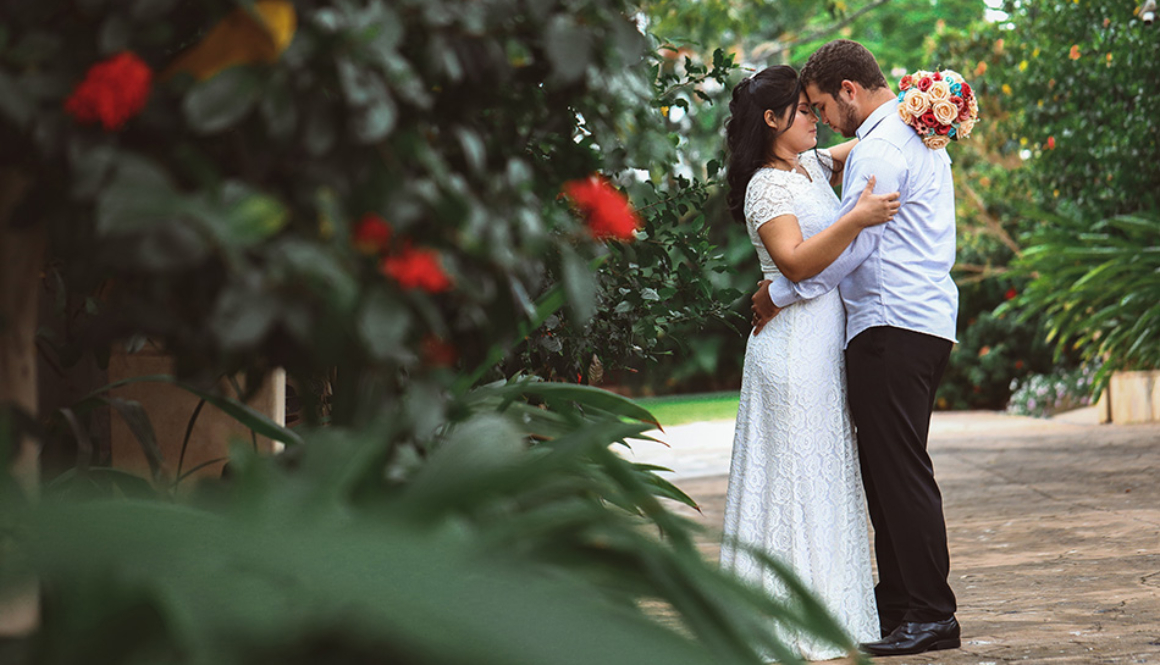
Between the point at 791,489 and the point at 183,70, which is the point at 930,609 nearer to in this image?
the point at 791,489

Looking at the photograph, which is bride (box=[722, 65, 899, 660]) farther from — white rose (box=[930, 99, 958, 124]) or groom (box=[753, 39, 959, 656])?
white rose (box=[930, 99, 958, 124])

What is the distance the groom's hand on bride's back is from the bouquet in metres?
0.63

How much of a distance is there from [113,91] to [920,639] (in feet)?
9.05

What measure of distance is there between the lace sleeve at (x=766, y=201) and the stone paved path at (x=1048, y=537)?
4.26 feet

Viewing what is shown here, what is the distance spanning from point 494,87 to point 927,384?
2377 millimetres

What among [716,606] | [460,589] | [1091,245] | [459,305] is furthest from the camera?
[1091,245]

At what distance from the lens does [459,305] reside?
1300 millimetres

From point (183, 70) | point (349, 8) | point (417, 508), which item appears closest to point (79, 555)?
point (417, 508)

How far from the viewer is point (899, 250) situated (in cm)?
331

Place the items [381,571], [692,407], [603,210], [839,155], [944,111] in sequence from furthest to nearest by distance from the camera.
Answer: [692,407], [839,155], [944,111], [603,210], [381,571]

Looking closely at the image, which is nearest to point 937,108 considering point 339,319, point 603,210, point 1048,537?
point 603,210

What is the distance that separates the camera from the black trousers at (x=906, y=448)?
3.26 m

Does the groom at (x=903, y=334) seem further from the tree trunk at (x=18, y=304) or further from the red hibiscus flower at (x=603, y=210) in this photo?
the tree trunk at (x=18, y=304)

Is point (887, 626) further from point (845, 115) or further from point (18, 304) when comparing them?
point (18, 304)
